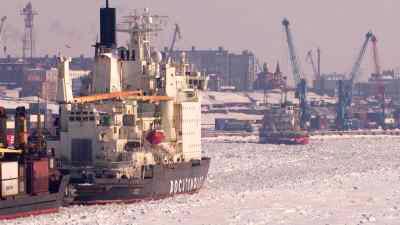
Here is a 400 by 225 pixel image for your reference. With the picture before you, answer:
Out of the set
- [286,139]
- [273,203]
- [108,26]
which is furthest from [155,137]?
[286,139]

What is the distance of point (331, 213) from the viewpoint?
41875 millimetres

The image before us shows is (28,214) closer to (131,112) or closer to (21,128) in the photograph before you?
(21,128)

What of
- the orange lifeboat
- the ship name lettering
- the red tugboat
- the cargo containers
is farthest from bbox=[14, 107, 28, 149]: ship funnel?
the ship name lettering

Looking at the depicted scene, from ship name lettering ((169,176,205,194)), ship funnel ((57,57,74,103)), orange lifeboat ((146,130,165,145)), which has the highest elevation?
ship funnel ((57,57,74,103))

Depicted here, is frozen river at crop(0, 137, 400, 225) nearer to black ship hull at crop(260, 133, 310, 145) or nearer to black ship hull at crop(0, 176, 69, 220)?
black ship hull at crop(0, 176, 69, 220)

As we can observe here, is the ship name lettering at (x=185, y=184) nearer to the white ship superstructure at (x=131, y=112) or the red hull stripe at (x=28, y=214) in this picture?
the white ship superstructure at (x=131, y=112)

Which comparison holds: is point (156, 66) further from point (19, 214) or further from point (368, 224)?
point (368, 224)

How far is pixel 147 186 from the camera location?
47094 millimetres

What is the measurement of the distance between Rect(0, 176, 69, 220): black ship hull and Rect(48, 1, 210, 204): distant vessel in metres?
1.40

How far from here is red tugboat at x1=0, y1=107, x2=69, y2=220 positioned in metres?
40.4

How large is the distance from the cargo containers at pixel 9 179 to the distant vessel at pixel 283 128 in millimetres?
94275

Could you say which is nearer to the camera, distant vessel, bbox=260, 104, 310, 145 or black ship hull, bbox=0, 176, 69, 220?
black ship hull, bbox=0, 176, 69, 220

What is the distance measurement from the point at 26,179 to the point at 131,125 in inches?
308

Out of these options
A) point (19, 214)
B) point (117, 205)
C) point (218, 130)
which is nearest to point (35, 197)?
point (19, 214)
